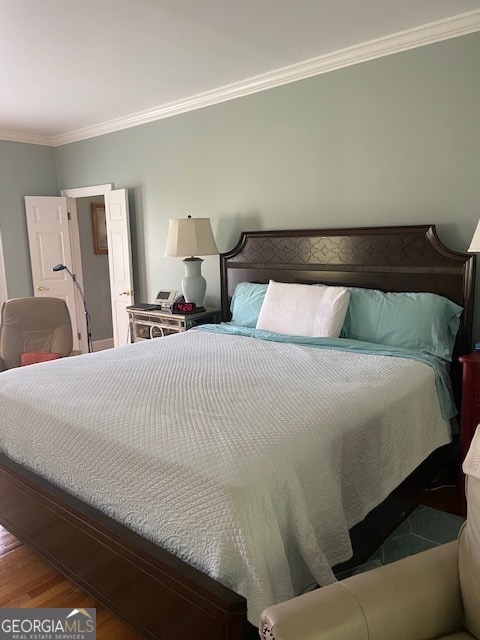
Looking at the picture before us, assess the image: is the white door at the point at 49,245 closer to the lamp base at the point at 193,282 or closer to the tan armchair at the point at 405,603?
the lamp base at the point at 193,282

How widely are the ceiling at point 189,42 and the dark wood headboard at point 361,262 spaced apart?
1.15 meters

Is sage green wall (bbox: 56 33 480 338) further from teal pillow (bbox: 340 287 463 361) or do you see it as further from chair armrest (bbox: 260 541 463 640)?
chair armrest (bbox: 260 541 463 640)

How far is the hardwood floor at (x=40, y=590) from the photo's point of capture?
185cm

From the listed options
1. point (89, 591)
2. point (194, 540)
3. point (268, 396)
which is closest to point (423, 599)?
point (194, 540)

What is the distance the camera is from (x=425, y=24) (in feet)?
9.21

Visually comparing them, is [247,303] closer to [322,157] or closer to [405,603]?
[322,157]

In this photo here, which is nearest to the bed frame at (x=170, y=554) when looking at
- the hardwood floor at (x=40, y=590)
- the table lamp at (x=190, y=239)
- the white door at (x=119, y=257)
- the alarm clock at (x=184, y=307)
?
the hardwood floor at (x=40, y=590)

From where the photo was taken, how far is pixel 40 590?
6.72ft

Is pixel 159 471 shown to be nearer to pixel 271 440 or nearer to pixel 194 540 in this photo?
pixel 194 540

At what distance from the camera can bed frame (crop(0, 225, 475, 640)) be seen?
1.44m

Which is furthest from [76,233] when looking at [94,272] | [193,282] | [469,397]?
[469,397]

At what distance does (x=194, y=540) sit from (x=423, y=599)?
66 centimetres

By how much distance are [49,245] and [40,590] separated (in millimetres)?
4139

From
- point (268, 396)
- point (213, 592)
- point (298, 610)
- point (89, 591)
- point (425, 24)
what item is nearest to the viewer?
point (298, 610)
